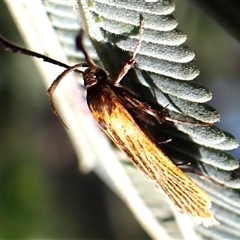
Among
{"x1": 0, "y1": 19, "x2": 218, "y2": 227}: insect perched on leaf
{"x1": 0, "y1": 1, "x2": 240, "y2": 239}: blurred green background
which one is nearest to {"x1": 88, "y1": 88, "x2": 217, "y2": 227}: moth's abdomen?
{"x1": 0, "y1": 19, "x2": 218, "y2": 227}: insect perched on leaf

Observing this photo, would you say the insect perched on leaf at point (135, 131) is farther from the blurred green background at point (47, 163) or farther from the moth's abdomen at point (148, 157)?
the blurred green background at point (47, 163)

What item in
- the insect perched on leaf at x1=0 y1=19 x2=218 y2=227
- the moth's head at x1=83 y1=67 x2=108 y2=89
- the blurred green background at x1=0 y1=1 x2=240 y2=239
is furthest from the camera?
the blurred green background at x1=0 y1=1 x2=240 y2=239

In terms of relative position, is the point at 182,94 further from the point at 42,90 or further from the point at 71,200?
the point at 71,200

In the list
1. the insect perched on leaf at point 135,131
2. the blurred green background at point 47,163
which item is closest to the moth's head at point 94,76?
the insect perched on leaf at point 135,131

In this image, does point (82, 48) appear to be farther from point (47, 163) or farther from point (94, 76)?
point (47, 163)

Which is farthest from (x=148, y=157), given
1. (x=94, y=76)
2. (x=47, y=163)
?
(x=47, y=163)

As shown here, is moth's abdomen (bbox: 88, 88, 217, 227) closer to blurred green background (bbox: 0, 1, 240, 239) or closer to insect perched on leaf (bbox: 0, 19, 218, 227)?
insect perched on leaf (bbox: 0, 19, 218, 227)
